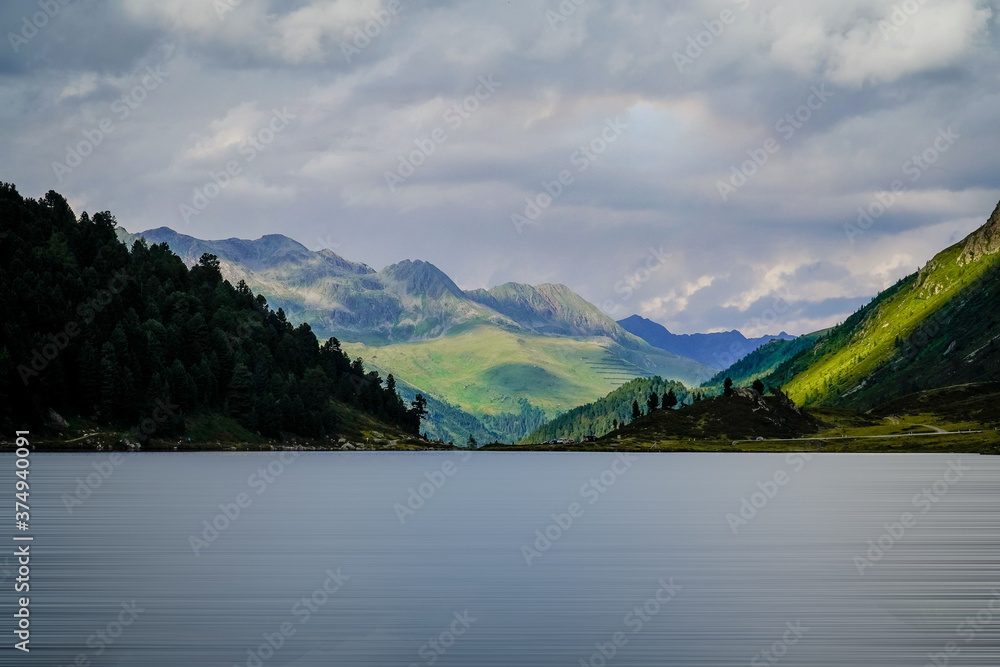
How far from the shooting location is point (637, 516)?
83.9 meters

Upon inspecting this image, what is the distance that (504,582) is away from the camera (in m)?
47.4

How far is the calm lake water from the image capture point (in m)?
33.5

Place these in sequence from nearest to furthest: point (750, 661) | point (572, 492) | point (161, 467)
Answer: point (750, 661), point (572, 492), point (161, 467)

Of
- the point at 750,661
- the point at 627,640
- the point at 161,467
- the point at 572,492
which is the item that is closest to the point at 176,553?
the point at 627,640

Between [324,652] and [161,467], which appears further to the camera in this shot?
[161,467]

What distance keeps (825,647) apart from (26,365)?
20039 centimetres

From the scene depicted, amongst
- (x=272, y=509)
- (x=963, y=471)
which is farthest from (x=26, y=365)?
(x=963, y=471)

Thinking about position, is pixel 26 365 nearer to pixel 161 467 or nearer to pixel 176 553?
pixel 161 467

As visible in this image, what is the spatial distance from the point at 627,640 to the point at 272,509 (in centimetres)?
6035

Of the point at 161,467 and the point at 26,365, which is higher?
the point at 26,365

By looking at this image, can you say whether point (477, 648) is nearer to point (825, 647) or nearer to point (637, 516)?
point (825, 647)

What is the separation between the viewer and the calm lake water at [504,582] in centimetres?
3347

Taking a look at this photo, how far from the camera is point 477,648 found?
33.4 metres

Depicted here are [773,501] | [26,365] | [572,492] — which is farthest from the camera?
[26,365]
